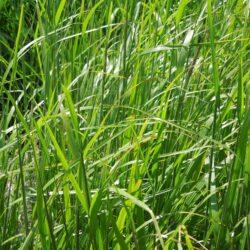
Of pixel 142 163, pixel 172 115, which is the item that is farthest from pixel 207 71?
pixel 142 163

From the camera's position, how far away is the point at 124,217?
54.4 inches

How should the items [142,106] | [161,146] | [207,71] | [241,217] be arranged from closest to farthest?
[241,217], [161,146], [142,106], [207,71]

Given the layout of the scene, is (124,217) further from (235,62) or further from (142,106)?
(235,62)

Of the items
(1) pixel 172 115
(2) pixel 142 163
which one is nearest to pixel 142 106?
(1) pixel 172 115

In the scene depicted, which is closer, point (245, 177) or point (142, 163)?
point (245, 177)

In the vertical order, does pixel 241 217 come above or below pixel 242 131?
below

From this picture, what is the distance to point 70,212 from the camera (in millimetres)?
1448

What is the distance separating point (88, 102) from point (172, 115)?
22 centimetres

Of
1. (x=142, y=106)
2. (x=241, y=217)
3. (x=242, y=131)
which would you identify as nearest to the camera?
(x=242, y=131)

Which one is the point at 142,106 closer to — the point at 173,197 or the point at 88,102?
the point at 88,102

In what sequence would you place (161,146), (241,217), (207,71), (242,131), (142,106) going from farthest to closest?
(207,71), (142,106), (161,146), (241,217), (242,131)

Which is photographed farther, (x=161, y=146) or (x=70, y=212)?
(x=161, y=146)

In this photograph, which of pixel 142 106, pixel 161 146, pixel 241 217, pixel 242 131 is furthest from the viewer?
pixel 142 106

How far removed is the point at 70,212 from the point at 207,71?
0.69m
